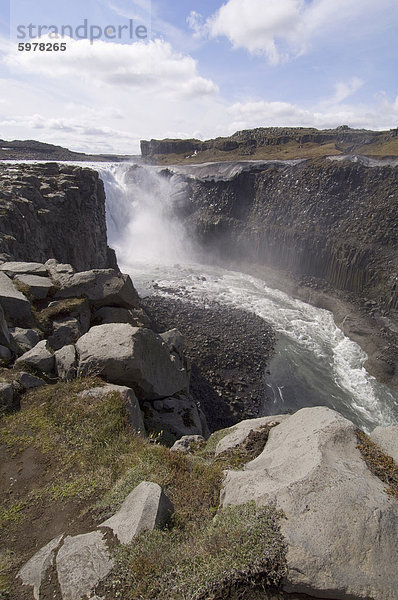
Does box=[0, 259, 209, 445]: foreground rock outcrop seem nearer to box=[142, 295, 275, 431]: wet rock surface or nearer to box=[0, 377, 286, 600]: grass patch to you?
box=[0, 377, 286, 600]: grass patch

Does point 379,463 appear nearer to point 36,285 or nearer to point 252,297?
point 36,285

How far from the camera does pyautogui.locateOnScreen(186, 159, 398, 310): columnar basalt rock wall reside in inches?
1452

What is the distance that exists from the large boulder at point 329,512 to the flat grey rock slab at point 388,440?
0.56 meters

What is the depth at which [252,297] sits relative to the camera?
1497 inches

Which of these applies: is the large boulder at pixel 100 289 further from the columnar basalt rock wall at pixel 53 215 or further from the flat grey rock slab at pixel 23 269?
the columnar basalt rock wall at pixel 53 215

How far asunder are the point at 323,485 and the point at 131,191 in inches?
2570

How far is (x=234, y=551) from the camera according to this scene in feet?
13.1

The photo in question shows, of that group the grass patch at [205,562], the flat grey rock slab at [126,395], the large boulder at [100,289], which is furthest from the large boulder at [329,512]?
the large boulder at [100,289]

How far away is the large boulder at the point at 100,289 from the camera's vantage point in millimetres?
12906

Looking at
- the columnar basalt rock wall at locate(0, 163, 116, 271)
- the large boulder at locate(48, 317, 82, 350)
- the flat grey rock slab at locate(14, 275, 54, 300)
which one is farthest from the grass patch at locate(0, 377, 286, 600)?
the columnar basalt rock wall at locate(0, 163, 116, 271)

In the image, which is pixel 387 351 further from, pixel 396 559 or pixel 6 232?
pixel 6 232

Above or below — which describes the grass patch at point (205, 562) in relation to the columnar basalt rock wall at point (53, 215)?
below

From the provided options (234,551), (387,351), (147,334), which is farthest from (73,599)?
(387,351)

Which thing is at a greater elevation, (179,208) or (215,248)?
(179,208)
